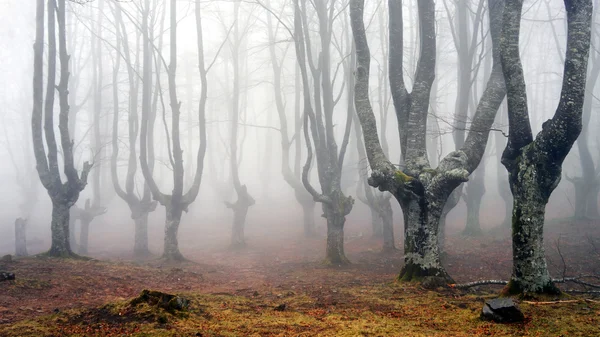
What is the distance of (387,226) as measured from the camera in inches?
571

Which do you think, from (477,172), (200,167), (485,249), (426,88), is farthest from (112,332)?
(477,172)

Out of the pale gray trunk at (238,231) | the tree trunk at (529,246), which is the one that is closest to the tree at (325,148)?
the tree trunk at (529,246)

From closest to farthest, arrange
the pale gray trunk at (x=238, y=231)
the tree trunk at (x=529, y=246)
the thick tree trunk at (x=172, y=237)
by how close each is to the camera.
Answer: the tree trunk at (x=529, y=246), the thick tree trunk at (x=172, y=237), the pale gray trunk at (x=238, y=231)

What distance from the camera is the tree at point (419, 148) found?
680cm

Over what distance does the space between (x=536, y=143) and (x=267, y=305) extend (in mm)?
4556

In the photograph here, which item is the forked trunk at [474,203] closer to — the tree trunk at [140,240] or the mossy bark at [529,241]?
the mossy bark at [529,241]

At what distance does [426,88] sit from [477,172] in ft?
34.9

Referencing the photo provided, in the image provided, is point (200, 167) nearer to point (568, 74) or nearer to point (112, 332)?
point (112, 332)

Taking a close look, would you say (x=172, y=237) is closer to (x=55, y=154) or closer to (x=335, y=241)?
(x=55, y=154)

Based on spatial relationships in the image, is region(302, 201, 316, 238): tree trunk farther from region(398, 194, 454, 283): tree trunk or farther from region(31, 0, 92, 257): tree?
region(398, 194, 454, 283): tree trunk

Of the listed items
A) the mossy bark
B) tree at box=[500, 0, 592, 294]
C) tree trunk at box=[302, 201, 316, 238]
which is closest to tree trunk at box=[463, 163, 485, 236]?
Answer: tree trunk at box=[302, 201, 316, 238]

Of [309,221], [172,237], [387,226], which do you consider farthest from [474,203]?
[172,237]

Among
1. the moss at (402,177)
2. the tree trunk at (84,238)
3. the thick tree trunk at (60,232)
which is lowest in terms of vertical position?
the tree trunk at (84,238)

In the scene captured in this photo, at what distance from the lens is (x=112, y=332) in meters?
3.81
